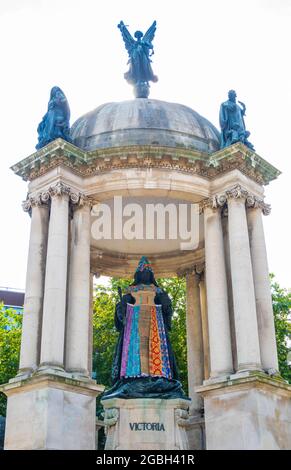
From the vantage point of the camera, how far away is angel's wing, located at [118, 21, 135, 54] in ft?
86.5

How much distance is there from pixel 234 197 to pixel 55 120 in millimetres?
6624

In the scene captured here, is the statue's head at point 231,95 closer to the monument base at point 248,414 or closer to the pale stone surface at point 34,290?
the pale stone surface at point 34,290

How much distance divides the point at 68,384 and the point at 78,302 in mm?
2759

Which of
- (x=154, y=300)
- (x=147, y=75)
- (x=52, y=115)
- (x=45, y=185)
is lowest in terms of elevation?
(x=154, y=300)

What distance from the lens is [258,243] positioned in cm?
2109

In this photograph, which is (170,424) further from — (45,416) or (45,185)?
(45,185)

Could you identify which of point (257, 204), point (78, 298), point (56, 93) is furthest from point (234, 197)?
point (56, 93)

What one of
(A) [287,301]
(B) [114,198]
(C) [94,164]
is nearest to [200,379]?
(B) [114,198]

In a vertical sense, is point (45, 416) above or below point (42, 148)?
below

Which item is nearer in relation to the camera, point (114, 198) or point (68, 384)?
point (68, 384)

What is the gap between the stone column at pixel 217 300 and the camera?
19234 millimetres

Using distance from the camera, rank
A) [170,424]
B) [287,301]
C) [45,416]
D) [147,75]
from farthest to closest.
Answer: [287,301] → [147,75] → [170,424] → [45,416]

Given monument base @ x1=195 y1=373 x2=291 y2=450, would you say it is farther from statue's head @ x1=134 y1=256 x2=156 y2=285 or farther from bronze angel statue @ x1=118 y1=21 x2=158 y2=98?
bronze angel statue @ x1=118 y1=21 x2=158 y2=98

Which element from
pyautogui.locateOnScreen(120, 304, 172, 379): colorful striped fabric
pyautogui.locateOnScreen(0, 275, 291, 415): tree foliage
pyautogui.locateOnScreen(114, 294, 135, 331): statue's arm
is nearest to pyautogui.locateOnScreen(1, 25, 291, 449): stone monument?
pyautogui.locateOnScreen(120, 304, 172, 379): colorful striped fabric
